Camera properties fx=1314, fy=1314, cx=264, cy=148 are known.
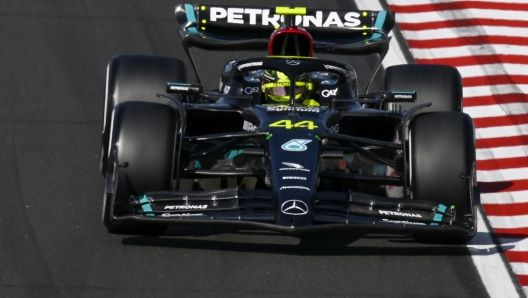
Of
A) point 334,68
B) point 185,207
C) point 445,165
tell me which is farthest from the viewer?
point 334,68

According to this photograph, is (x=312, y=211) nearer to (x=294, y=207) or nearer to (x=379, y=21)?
(x=294, y=207)

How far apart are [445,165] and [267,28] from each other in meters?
3.34

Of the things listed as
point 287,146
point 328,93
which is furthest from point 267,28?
point 287,146

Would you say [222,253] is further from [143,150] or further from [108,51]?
[108,51]

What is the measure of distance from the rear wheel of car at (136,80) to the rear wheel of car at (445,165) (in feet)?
8.17

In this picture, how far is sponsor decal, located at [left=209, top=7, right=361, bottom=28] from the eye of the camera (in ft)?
41.8

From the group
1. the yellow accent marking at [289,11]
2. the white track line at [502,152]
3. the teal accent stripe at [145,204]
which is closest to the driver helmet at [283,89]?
the yellow accent marking at [289,11]

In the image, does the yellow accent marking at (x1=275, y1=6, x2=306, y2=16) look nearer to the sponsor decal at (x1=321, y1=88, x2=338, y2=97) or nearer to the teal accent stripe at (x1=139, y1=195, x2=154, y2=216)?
the sponsor decal at (x1=321, y1=88, x2=338, y2=97)

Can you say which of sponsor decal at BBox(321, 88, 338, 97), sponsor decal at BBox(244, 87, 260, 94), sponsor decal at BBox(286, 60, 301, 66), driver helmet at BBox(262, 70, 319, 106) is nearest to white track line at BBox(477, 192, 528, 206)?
sponsor decal at BBox(321, 88, 338, 97)

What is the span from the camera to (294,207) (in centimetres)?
925

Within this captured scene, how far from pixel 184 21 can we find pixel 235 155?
8.40 feet

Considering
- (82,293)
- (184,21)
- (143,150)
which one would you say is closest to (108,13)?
(184,21)

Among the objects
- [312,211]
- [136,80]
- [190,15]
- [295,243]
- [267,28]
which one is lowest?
[295,243]

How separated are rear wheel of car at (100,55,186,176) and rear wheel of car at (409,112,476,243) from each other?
2.49 metres
